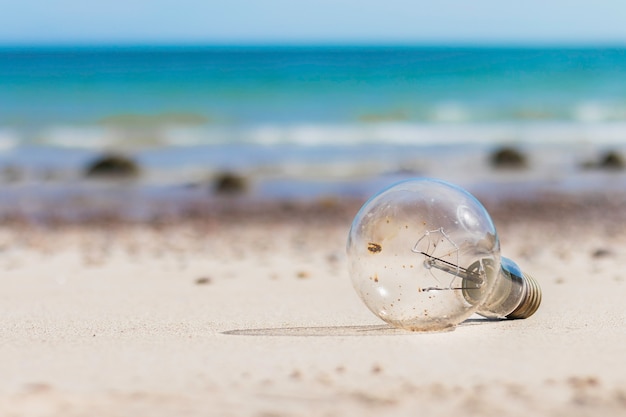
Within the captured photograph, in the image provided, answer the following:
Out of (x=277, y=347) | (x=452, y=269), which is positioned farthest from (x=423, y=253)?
(x=277, y=347)

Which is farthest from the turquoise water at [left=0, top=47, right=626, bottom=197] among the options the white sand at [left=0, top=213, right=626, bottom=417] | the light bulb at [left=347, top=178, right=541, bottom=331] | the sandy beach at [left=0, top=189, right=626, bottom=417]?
the light bulb at [left=347, top=178, right=541, bottom=331]

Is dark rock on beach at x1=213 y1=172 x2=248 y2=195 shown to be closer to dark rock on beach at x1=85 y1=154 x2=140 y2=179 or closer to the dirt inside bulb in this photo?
dark rock on beach at x1=85 y1=154 x2=140 y2=179

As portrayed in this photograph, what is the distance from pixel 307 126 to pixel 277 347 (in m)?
16.7

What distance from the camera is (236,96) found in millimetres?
27438

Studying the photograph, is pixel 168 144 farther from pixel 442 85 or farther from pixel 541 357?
pixel 442 85

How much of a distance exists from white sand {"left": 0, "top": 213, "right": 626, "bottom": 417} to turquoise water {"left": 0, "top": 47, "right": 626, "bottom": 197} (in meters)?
6.55

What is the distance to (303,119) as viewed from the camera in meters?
21.3

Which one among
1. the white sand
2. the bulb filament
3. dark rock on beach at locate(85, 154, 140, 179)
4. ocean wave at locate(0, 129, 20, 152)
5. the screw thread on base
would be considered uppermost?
ocean wave at locate(0, 129, 20, 152)

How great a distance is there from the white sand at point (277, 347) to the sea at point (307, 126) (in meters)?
5.01

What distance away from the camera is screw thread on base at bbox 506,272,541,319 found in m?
3.59

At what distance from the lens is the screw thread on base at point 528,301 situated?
3.59 metres

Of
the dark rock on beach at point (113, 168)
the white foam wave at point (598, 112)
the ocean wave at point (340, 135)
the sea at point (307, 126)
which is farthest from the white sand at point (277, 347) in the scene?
the white foam wave at point (598, 112)

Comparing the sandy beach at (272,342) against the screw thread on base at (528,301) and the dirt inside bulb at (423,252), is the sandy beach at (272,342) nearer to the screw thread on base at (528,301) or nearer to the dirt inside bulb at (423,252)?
the screw thread on base at (528,301)

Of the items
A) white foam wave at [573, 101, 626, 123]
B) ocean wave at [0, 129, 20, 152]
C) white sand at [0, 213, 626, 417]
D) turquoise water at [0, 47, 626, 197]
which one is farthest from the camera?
white foam wave at [573, 101, 626, 123]
